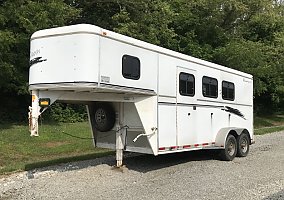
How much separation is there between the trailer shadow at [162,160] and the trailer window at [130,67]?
2618 millimetres

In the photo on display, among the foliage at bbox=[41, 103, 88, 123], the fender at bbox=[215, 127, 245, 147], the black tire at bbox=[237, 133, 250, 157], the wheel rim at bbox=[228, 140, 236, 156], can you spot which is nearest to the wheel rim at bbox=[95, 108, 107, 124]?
the fender at bbox=[215, 127, 245, 147]

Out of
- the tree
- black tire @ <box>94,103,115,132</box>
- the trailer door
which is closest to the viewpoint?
black tire @ <box>94,103,115,132</box>

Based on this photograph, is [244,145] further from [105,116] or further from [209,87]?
[105,116]

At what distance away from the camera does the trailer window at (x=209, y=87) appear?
11.6 meters

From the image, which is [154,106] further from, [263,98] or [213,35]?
[263,98]

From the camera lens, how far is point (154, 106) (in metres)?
9.66

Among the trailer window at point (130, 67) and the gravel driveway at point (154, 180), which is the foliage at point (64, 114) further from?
the trailer window at point (130, 67)

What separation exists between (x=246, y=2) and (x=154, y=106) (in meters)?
18.0

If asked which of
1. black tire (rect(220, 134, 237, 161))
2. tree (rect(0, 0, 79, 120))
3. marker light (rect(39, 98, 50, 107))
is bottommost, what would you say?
black tire (rect(220, 134, 237, 161))

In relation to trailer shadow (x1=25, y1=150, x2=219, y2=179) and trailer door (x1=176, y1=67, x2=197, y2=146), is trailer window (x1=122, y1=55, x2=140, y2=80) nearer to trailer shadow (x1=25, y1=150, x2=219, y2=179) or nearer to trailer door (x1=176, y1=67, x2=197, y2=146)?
trailer door (x1=176, y1=67, x2=197, y2=146)

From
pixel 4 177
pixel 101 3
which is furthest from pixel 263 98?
pixel 4 177

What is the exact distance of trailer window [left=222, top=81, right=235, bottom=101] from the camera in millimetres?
12773

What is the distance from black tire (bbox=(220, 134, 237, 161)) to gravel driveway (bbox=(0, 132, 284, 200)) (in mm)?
234

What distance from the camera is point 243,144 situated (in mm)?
13156
